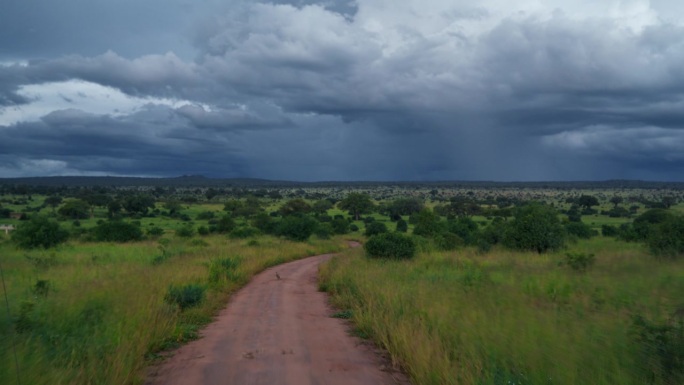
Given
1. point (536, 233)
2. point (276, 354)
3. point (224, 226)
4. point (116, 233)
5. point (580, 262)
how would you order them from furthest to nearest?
point (224, 226), point (116, 233), point (536, 233), point (580, 262), point (276, 354)

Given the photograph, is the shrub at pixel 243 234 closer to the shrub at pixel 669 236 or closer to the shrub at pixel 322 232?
the shrub at pixel 322 232

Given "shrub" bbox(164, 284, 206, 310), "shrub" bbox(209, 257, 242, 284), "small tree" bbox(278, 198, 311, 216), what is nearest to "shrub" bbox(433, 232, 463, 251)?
"shrub" bbox(209, 257, 242, 284)

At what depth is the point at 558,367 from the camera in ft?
22.9

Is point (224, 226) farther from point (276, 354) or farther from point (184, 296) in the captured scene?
point (276, 354)

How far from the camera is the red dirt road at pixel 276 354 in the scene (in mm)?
8516

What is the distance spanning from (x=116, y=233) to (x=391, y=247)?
2696cm

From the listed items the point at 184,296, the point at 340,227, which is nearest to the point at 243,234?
the point at 340,227

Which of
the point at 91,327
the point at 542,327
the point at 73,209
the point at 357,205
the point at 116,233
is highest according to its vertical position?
the point at 542,327

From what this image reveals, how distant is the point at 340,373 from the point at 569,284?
4947 millimetres

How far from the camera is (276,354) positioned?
9883 mm

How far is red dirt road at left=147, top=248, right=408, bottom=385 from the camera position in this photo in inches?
335

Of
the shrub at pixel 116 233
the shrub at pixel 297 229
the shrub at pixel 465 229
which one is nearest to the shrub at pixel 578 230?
the shrub at pixel 465 229

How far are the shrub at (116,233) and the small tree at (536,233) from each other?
30980 mm

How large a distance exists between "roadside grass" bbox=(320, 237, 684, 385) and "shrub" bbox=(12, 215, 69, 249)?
32467mm
